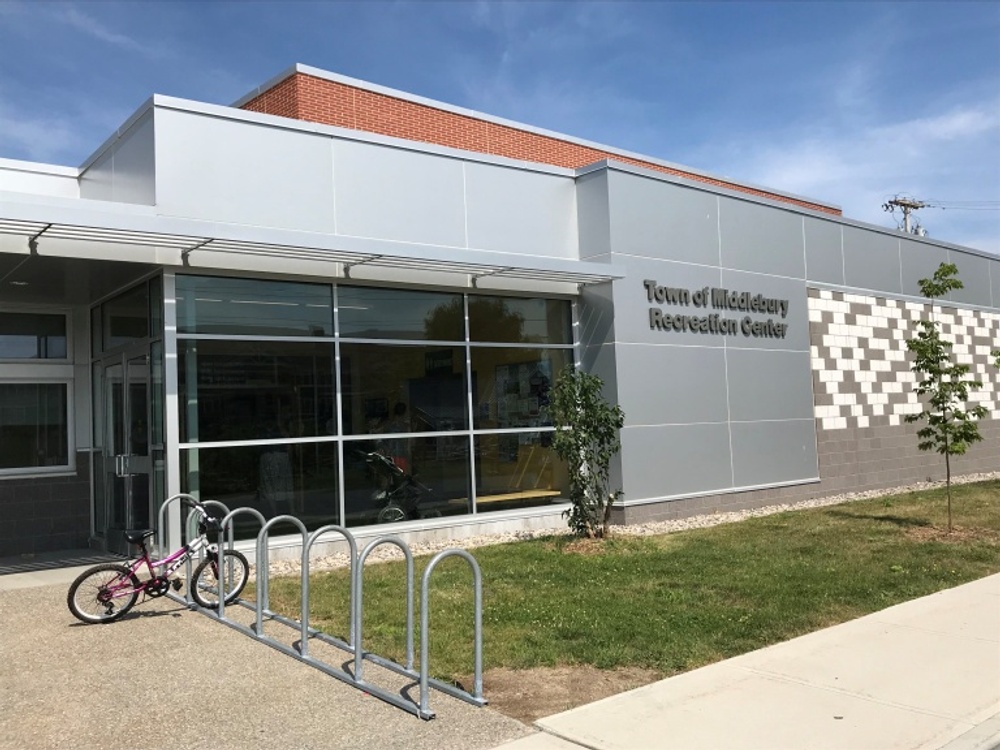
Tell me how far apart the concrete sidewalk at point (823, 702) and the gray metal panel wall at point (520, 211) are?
7681mm

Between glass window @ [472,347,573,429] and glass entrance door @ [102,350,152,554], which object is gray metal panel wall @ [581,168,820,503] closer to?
glass window @ [472,347,573,429]

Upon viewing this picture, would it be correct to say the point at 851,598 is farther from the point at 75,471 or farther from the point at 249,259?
the point at 75,471

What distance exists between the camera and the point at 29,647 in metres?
7.23

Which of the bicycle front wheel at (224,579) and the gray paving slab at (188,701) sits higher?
the bicycle front wheel at (224,579)

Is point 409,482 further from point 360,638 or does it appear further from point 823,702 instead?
point 823,702

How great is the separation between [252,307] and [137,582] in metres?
4.04

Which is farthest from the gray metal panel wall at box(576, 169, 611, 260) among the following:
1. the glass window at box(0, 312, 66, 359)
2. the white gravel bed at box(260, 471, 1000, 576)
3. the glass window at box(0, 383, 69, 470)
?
the glass window at box(0, 383, 69, 470)

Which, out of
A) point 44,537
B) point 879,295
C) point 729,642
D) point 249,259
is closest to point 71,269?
point 249,259

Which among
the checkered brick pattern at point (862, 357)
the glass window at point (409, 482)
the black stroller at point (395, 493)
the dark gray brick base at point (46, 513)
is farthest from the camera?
the checkered brick pattern at point (862, 357)

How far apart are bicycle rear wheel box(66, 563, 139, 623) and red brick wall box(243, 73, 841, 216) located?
7955 mm

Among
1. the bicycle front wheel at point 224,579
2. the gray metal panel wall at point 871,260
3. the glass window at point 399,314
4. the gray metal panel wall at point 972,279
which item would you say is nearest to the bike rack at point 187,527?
the bicycle front wheel at point 224,579

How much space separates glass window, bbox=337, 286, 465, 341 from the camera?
468 inches

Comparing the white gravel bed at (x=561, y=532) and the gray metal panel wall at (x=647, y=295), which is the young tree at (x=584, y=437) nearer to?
the white gravel bed at (x=561, y=532)

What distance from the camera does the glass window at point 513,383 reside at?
13266mm
